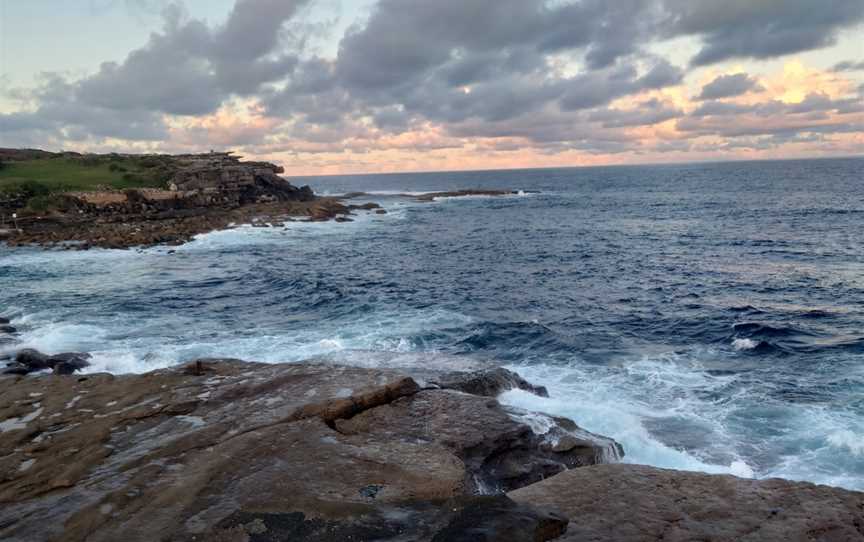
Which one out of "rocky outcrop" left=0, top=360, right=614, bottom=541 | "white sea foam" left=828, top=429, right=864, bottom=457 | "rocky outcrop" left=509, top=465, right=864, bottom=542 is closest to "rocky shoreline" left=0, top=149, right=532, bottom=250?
"rocky outcrop" left=0, top=360, right=614, bottom=541

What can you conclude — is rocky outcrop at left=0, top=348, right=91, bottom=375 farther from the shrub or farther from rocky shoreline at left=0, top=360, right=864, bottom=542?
the shrub

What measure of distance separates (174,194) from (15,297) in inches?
1940

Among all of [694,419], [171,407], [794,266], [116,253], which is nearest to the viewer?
[171,407]

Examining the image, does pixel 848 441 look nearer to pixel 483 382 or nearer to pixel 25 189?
pixel 483 382

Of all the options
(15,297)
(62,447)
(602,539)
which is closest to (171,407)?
(62,447)

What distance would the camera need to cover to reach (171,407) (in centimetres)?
1573

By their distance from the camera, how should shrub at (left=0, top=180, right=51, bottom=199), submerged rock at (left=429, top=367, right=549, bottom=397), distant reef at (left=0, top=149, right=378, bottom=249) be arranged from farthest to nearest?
shrub at (left=0, top=180, right=51, bottom=199)
distant reef at (left=0, top=149, right=378, bottom=249)
submerged rock at (left=429, top=367, right=549, bottom=397)

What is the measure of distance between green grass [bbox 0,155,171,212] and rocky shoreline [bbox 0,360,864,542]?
226 feet

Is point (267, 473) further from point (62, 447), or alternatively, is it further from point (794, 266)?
point (794, 266)

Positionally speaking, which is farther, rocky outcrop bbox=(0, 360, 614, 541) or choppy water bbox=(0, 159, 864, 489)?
choppy water bbox=(0, 159, 864, 489)

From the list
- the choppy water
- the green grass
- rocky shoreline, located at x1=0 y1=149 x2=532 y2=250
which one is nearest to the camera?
the choppy water

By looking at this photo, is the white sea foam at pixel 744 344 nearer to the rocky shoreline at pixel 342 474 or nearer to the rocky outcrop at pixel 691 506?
the rocky shoreline at pixel 342 474

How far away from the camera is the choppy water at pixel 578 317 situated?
60.7ft

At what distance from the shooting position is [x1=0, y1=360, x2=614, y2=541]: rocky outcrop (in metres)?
9.35
